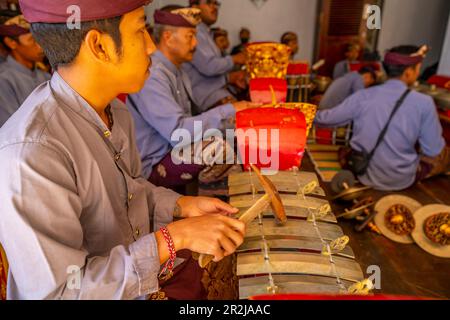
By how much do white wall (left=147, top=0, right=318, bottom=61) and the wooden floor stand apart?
4826mm

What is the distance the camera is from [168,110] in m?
2.38

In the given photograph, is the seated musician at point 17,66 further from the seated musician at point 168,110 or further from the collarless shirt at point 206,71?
the collarless shirt at point 206,71

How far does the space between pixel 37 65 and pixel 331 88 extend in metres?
3.39

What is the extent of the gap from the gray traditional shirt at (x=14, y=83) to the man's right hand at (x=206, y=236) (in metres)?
2.67

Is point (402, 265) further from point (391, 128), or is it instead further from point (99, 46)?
point (99, 46)

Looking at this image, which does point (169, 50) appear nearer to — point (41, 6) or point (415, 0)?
point (41, 6)

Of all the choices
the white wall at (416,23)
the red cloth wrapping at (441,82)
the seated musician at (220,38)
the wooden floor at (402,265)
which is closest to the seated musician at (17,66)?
the wooden floor at (402,265)

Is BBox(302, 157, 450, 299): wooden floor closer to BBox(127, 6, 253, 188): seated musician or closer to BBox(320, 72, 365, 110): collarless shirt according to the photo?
BBox(127, 6, 253, 188): seated musician

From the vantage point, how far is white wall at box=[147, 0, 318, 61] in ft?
21.8

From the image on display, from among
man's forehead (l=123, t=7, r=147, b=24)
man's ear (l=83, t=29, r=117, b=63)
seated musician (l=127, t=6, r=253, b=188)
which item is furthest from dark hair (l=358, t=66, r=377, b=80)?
man's ear (l=83, t=29, r=117, b=63)

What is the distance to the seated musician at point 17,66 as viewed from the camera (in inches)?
121

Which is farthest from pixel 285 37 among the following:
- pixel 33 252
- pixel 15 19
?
pixel 33 252

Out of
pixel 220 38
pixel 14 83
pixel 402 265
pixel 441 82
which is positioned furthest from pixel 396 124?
pixel 220 38

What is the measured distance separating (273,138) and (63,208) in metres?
1.04
